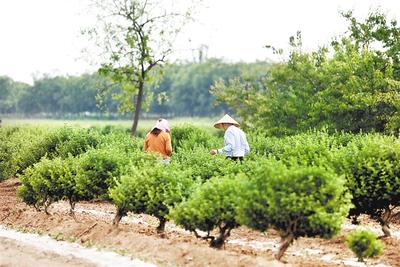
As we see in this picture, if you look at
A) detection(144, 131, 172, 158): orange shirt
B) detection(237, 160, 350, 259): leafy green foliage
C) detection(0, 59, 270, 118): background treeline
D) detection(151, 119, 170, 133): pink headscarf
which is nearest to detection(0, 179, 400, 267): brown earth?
detection(237, 160, 350, 259): leafy green foliage

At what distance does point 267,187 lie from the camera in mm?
9539

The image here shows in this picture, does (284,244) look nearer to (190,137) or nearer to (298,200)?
(298,200)

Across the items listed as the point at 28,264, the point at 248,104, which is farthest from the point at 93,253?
the point at 248,104

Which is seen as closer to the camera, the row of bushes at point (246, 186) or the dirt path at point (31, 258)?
the row of bushes at point (246, 186)

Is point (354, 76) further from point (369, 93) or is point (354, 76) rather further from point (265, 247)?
point (265, 247)

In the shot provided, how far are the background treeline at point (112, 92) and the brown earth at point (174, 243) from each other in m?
79.9

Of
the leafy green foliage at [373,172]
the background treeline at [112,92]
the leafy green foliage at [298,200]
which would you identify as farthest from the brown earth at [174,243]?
the background treeline at [112,92]

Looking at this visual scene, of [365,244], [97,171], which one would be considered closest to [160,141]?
[97,171]

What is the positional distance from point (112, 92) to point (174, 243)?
327 ft

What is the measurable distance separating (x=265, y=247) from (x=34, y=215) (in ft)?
17.0

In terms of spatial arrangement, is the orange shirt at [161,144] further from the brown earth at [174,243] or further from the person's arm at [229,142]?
the person's arm at [229,142]

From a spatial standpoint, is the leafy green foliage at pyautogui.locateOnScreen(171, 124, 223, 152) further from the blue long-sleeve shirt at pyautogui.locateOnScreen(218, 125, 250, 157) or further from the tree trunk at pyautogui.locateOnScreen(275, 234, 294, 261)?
the tree trunk at pyautogui.locateOnScreen(275, 234, 294, 261)

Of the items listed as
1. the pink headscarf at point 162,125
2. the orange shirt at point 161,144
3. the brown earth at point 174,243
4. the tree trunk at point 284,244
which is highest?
the pink headscarf at point 162,125

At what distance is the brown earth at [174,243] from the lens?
997 cm
